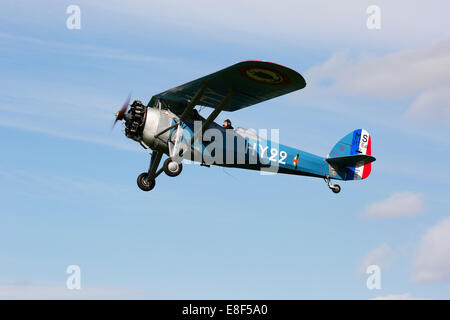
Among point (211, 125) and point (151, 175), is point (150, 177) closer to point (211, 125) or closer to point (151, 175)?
point (151, 175)

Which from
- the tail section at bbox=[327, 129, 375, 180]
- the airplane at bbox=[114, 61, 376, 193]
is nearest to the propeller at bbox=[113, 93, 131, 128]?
the airplane at bbox=[114, 61, 376, 193]

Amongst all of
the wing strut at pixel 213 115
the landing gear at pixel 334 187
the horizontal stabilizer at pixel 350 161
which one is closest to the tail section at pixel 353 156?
the horizontal stabilizer at pixel 350 161

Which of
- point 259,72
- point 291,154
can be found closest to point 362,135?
point 291,154

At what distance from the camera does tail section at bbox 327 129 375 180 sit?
1909cm

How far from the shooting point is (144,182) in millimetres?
17281

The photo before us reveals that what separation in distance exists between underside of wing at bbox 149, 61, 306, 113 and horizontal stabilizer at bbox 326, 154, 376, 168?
3.49m

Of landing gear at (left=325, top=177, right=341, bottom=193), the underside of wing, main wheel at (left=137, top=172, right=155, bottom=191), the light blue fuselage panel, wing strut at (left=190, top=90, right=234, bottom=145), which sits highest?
the underside of wing

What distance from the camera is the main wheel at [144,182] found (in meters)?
17.2

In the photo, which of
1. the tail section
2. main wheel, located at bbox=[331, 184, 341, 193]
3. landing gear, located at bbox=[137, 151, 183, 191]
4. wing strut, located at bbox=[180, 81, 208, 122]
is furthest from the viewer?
the tail section

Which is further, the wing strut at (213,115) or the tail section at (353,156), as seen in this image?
the tail section at (353,156)

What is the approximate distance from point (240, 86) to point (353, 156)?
4.79 m

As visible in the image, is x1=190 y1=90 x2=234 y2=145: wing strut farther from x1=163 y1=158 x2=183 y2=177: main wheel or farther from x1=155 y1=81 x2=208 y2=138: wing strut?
x1=163 y1=158 x2=183 y2=177: main wheel

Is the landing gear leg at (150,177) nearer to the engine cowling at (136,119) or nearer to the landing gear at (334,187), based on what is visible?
the engine cowling at (136,119)

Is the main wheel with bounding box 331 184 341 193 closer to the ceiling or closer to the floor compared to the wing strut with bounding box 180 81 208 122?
closer to the floor
